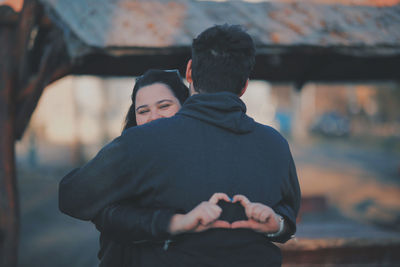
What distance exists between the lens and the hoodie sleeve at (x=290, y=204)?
4.70 feet

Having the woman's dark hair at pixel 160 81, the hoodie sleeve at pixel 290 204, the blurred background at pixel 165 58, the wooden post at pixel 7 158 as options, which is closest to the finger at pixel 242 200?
the hoodie sleeve at pixel 290 204

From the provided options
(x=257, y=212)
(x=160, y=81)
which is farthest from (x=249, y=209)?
(x=160, y=81)

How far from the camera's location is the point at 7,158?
314 cm

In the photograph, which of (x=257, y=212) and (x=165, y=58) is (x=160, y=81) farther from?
(x=165, y=58)

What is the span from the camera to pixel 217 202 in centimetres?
127

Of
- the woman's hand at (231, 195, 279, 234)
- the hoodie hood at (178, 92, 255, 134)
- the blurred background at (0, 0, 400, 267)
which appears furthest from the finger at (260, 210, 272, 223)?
the blurred background at (0, 0, 400, 267)

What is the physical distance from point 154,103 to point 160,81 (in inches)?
6.5

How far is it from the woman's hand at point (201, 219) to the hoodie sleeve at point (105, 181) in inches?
7.2

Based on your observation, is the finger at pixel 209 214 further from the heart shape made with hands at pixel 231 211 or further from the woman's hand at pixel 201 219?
the heart shape made with hands at pixel 231 211

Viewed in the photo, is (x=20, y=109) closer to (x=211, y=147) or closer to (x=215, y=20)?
(x=215, y=20)

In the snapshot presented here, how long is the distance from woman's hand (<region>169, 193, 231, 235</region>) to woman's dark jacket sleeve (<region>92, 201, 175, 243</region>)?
33mm

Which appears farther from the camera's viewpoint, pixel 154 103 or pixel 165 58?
pixel 165 58

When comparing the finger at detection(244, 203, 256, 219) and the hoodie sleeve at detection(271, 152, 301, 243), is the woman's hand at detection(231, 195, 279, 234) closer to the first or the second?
the finger at detection(244, 203, 256, 219)

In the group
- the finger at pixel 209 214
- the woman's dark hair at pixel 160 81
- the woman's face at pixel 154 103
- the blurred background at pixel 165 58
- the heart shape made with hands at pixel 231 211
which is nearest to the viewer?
the finger at pixel 209 214
